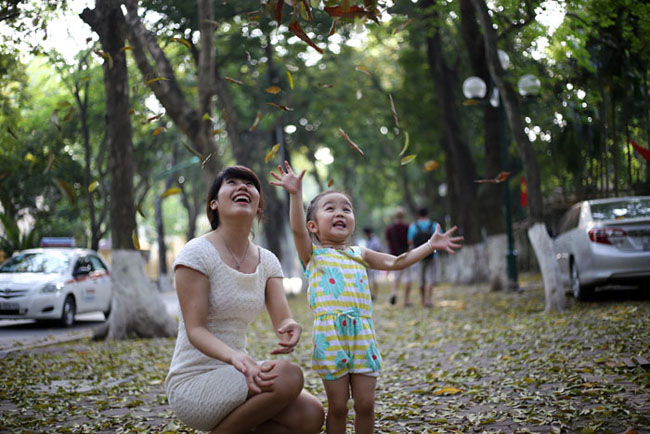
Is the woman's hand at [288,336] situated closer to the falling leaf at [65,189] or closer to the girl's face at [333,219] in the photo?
the girl's face at [333,219]

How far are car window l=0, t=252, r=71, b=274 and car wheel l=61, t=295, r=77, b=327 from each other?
68cm

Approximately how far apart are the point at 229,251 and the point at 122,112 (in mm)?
8433

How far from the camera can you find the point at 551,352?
25.1 ft

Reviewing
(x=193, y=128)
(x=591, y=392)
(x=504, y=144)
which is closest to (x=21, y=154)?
(x=193, y=128)

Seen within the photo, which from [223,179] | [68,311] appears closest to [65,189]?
[223,179]

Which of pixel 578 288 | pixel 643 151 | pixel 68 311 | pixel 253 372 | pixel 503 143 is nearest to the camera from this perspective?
pixel 253 372

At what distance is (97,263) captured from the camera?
1555 centimetres

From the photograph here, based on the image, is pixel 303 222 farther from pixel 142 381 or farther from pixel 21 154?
pixel 21 154

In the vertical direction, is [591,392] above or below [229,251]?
below

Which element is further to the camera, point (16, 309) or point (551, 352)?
point (16, 309)

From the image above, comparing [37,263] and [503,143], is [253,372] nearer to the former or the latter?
[37,263]

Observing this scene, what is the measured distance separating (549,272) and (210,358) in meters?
8.96

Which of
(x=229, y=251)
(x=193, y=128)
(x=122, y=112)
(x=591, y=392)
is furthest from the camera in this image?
(x=193, y=128)

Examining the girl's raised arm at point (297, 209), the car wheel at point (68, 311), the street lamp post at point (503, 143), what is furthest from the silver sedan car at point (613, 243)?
the car wheel at point (68, 311)
